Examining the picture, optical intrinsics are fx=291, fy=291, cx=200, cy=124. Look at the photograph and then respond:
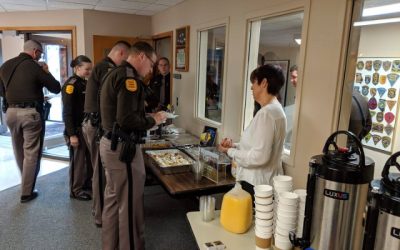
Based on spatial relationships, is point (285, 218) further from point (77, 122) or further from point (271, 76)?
point (77, 122)

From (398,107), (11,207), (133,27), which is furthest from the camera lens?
(133,27)

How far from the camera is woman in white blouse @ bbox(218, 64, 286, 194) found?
5.68 feet

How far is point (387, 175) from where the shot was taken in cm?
100

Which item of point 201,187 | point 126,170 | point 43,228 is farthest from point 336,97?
point 43,228

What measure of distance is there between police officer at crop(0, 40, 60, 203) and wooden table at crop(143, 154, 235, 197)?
5.43 ft

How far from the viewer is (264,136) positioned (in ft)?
5.64

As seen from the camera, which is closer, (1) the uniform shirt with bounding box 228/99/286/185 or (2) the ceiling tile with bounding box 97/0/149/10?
(1) the uniform shirt with bounding box 228/99/286/185

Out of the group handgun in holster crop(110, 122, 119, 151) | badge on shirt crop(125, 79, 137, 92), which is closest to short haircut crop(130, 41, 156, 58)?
badge on shirt crop(125, 79, 137, 92)

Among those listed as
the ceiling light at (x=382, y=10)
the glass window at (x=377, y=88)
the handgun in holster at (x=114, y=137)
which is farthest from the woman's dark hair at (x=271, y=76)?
the handgun in holster at (x=114, y=137)

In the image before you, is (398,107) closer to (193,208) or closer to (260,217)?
(260,217)

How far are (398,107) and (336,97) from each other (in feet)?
3.18

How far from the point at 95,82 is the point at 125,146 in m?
0.99

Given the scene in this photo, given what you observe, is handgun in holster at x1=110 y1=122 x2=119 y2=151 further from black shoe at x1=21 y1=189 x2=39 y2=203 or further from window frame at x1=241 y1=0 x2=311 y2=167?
black shoe at x1=21 y1=189 x2=39 y2=203

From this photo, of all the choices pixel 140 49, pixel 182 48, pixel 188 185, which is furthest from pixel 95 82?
pixel 182 48
